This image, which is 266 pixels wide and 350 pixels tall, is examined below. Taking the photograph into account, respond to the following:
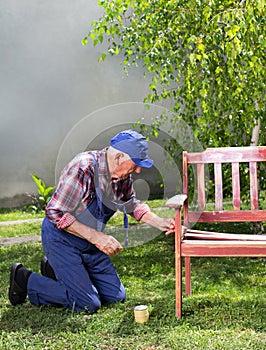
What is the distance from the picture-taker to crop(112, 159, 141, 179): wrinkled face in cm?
319

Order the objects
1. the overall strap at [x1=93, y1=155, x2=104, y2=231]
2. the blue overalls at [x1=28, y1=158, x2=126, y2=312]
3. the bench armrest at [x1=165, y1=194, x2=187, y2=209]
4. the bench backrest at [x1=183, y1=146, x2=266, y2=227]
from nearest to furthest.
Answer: the bench armrest at [x1=165, y1=194, x2=187, y2=209]
the overall strap at [x1=93, y1=155, x2=104, y2=231]
the blue overalls at [x1=28, y1=158, x2=126, y2=312]
the bench backrest at [x1=183, y1=146, x2=266, y2=227]

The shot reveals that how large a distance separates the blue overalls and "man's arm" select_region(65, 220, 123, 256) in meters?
0.14

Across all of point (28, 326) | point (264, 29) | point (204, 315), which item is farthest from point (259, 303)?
point (264, 29)

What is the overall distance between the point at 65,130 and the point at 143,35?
16.8ft

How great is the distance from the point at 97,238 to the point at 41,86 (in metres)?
7.30

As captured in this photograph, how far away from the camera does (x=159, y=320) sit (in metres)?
3.18

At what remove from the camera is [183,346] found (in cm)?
282

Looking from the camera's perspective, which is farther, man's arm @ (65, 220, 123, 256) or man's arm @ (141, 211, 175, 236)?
man's arm @ (141, 211, 175, 236)

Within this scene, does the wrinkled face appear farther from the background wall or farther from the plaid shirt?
the background wall

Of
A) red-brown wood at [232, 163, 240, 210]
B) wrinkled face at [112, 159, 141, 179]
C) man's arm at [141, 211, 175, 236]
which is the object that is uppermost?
wrinkled face at [112, 159, 141, 179]

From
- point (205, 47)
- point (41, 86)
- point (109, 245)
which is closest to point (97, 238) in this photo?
point (109, 245)

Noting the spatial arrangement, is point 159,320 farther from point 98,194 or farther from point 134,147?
point 134,147

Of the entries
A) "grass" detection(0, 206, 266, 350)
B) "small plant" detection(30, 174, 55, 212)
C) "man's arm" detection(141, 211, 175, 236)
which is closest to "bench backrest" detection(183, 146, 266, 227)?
"man's arm" detection(141, 211, 175, 236)

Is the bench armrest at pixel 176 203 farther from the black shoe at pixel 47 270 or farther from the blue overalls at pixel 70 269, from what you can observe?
the black shoe at pixel 47 270
